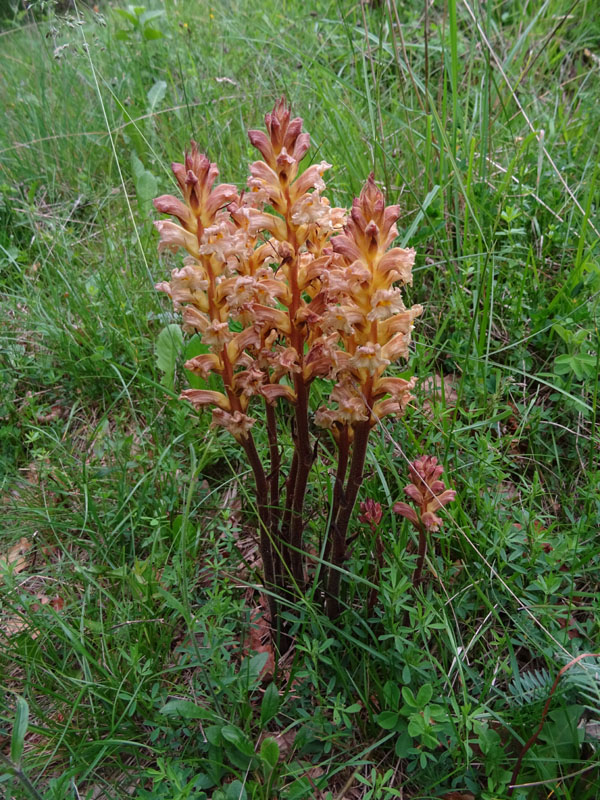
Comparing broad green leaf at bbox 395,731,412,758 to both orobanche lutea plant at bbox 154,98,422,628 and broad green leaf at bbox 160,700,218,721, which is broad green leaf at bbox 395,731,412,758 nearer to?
broad green leaf at bbox 160,700,218,721

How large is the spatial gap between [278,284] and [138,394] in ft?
4.86

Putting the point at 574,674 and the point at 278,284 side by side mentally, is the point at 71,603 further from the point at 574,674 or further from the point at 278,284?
the point at 574,674

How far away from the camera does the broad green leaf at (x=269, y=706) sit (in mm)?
1616

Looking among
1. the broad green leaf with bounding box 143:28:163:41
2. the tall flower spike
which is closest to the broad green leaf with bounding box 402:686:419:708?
the tall flower spike

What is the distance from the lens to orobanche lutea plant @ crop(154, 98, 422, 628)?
4.20 feet

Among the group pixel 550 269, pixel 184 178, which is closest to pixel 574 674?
pixel 184 178

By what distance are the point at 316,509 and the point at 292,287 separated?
3.20ft

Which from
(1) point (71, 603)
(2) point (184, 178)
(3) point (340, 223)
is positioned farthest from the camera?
(1) point (71, 603)

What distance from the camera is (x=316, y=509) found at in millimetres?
2105

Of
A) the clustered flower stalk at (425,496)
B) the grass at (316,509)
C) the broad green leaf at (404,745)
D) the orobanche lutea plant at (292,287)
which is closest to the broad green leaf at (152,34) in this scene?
the grass at (316,509)

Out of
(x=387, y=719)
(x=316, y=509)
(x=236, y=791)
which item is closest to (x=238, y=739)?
(x=236, y=791)

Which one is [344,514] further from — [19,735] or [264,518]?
[19,735]

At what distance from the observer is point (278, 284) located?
1358 mm

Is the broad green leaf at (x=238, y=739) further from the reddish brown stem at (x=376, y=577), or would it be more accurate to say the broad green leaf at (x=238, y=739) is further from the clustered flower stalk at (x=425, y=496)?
the clustered flower stalk at (x=425, y=496)
